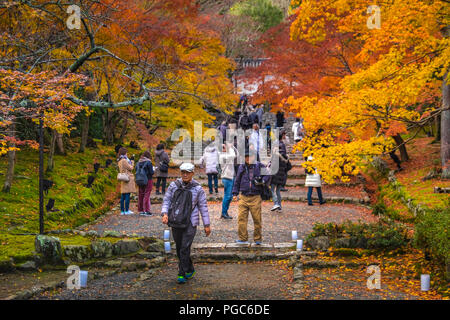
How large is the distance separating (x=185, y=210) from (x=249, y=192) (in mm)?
2509

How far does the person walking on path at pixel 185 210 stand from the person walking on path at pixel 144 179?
578 centimetres

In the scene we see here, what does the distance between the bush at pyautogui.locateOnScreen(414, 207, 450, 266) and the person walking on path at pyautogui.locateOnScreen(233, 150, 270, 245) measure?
2.93 metres

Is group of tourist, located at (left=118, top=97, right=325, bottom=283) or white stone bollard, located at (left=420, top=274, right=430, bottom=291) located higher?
group of tourist, located at (left=118, top=97, right=325, bottom=283)

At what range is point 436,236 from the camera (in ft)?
20.1

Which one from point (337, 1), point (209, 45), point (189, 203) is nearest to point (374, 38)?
point (337, 1)

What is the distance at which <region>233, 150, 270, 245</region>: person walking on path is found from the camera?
8523mm

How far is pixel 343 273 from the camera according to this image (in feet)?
22.8

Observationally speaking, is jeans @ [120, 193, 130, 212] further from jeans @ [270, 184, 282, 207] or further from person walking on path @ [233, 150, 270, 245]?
person walking on path @ [233, 150, 270, 245]

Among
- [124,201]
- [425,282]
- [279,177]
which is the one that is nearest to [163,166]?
[124,201]

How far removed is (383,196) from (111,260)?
409 inches

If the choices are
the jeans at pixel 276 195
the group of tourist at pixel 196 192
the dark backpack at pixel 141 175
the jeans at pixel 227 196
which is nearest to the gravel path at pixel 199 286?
the group of tourist at pixel 196 192

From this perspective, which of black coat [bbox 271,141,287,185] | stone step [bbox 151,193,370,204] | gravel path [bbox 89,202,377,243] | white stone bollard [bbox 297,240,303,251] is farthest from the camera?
stone step [bbox 151,193,370,204]

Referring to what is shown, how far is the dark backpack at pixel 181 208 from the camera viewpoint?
6.23m

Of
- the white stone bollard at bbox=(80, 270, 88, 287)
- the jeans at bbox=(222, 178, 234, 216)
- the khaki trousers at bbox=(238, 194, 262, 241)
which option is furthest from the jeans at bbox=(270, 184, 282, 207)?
the white stone bollard at bbox=(80, 270, 88, 287)
